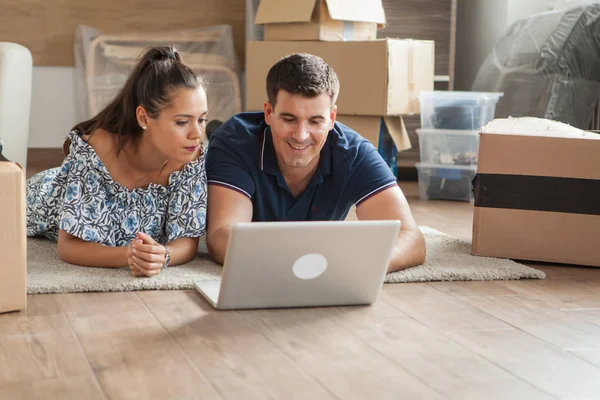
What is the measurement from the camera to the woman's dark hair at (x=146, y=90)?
1972 mm

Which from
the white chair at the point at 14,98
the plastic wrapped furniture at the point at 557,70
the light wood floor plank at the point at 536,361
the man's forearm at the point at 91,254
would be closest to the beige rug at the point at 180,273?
the man's forearm at the point at 91,254

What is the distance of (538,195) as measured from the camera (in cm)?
223

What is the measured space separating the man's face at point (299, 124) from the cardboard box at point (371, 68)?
1.42 meters

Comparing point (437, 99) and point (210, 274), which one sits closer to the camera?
point (210, 274)

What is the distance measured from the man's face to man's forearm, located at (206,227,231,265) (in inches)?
9.3

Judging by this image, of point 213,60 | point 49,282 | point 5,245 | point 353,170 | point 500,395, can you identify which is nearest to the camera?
point 500,395

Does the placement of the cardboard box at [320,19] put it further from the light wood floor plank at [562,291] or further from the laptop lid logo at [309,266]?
the laptop lid logo at [309,266]

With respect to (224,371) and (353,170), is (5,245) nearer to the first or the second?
(224,371)

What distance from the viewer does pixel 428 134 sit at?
11.6ft

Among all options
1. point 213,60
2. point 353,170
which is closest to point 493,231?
point 353,170

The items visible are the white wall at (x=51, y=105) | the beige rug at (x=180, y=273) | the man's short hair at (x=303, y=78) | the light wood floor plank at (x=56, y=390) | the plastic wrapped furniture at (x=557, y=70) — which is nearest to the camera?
the light wood floor plank at (x=56, y=390)

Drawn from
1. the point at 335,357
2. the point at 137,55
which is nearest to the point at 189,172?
the point at 335,357

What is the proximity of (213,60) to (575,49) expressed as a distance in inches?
68.3

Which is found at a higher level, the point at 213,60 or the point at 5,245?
the point at 213,60
